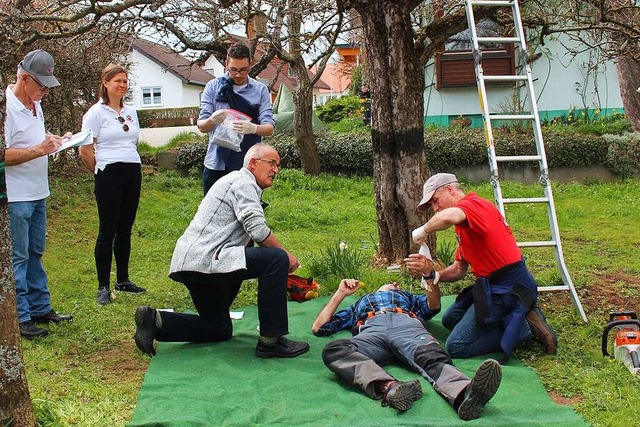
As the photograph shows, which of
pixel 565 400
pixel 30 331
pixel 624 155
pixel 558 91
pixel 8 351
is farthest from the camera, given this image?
pixel 558 91

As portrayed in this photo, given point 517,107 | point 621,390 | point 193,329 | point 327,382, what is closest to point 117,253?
point 193,329

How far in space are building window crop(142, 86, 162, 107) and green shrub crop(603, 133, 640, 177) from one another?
90.0ft

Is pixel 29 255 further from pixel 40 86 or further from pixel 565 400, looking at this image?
pixel 565 400

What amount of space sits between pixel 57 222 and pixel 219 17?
360 cm

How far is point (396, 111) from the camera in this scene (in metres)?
7.04

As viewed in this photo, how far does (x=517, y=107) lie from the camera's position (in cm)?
1659

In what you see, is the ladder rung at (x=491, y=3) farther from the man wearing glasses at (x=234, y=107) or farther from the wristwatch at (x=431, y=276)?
the wristwatch at (x=431, y=276)

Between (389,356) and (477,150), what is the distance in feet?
34.3

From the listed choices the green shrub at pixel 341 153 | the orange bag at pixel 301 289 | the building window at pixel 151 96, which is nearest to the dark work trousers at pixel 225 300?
the orange bag at pixel 301 289

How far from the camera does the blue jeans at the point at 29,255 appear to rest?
5191mm

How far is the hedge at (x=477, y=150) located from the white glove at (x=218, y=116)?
28.9ft

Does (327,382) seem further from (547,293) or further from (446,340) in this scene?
(547,293)

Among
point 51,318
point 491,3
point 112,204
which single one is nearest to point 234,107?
point 112,204

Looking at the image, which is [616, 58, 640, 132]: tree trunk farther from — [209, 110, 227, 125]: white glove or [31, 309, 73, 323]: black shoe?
[31, 309, 73, 323]: black shoe
